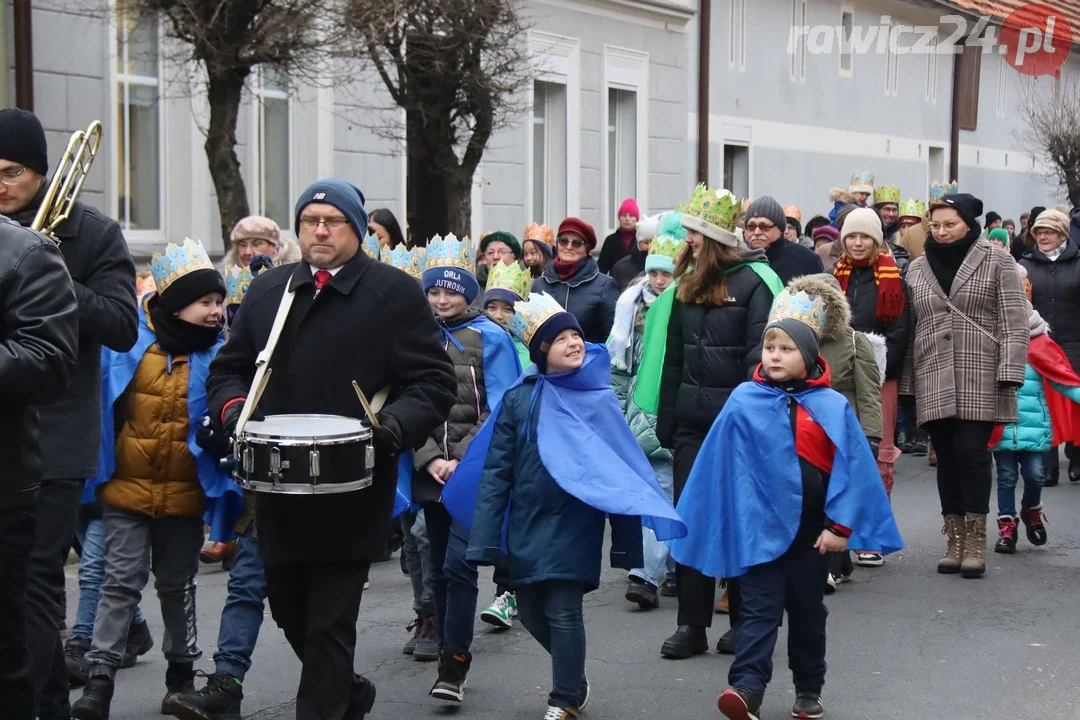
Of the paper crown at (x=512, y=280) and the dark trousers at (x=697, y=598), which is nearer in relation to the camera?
the dark trousers at (x=697, y=598)

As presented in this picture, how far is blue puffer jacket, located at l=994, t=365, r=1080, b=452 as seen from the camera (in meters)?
9.95

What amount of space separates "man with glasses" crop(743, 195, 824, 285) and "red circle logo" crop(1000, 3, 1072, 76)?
1271 inches

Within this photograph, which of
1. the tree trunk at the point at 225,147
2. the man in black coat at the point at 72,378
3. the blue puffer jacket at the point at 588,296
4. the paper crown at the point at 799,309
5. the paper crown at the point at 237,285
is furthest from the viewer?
the tree trunk at the point at 225,147

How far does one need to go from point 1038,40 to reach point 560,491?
3715 cm

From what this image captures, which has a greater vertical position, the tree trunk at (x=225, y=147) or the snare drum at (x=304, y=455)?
the tree trunk at (x=225, y=147)

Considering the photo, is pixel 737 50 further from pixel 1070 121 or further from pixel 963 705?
pixel 963 705

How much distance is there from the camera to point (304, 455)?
4762 mm

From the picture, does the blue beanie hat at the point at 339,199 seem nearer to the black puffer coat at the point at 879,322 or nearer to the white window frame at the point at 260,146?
the black puffer coat at the point at 879,322

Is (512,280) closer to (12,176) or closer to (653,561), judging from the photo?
(653,561)

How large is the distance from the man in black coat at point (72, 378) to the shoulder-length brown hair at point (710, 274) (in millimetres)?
2784

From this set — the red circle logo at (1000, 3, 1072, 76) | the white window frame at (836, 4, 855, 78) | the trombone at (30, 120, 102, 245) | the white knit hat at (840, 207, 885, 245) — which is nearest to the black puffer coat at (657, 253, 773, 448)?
the white knit hat at (840, 207, 885, 245)

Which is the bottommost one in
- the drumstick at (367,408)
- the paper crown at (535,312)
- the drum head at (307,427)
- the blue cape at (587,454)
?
the blue cape at (587,454)

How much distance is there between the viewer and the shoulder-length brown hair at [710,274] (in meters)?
7.45

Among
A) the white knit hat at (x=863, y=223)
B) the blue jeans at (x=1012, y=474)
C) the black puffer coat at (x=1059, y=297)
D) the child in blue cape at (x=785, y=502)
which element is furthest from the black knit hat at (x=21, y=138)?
the black puffer coat at (x=1059, y=297)
